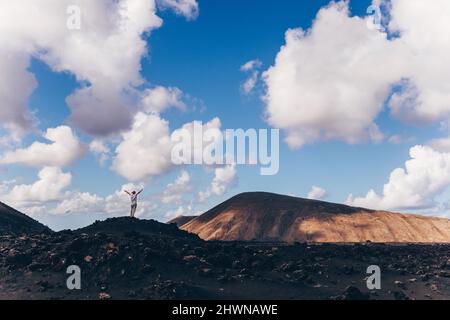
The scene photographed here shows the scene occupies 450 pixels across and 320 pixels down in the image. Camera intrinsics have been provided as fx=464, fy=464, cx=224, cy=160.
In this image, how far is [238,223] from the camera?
140 meters

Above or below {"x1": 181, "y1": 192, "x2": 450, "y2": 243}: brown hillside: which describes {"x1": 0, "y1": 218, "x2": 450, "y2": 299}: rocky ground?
below

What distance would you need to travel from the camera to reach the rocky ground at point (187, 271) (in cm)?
4838

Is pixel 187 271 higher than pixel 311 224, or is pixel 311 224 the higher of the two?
pixel 311 224

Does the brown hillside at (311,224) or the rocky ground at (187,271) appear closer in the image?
the rocky ground at (187,271)

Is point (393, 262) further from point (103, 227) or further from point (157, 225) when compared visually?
point (103, 227)

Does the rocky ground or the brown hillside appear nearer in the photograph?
the rocky ground

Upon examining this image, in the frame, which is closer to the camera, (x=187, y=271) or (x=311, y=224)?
(x=187, y=271)

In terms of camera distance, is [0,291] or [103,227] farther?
[103,227]

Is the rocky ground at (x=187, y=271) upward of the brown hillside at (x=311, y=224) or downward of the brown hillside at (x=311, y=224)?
downward

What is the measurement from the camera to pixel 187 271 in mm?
54344

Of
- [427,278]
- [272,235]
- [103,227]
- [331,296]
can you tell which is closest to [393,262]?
[427,278]

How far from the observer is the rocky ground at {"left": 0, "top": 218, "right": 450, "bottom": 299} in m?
48.4

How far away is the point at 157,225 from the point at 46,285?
2796 cm
